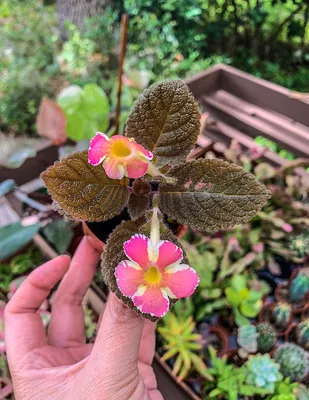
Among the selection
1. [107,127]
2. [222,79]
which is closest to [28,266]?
[107,127]

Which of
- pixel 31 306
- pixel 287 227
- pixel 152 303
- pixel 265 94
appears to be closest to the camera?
pixel 152 303

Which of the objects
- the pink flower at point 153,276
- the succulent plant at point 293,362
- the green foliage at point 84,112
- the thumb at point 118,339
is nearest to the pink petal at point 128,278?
the pink flower at point 153,276

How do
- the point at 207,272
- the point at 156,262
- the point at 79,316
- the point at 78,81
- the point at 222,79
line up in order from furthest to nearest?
1. the point at 78,81
2. the point at 222,79
3. the point at 207,272
4. the point at 79,316
5. the point at 156,262

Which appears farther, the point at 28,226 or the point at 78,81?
the point at 78,81

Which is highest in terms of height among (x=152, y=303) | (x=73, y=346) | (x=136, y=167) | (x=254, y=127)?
(x=136, y=167)

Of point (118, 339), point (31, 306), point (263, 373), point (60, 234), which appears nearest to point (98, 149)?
point (118, 339)

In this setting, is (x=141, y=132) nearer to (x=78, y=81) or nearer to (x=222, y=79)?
(x=222, y=79)

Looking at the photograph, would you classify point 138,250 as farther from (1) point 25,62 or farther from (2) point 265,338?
(1) point 25,62
